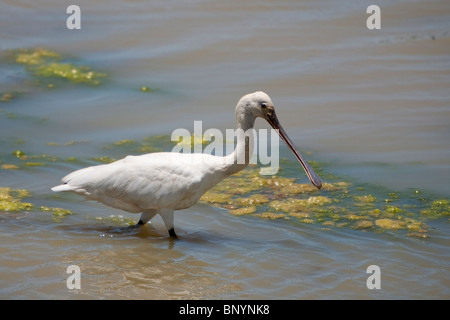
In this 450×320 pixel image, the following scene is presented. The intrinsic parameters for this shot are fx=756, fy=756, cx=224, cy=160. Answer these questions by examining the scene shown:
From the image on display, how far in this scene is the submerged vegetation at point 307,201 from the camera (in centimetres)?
771

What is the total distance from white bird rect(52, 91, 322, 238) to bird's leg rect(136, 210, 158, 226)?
0.10 metres

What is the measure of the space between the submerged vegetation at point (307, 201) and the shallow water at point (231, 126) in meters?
0.07

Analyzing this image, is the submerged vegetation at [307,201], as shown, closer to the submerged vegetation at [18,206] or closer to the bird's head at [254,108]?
the submerged vegetation at [18,206]

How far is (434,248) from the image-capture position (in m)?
7.11

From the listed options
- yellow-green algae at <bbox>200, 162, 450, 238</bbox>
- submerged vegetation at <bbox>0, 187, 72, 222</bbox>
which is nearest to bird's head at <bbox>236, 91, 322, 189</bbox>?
yellow-green algae at <bbox>200, 162, 450, 238</bbox>

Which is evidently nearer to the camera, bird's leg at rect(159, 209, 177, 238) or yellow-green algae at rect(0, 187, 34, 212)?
bird's leg at rect(159, 209, 177, 238)

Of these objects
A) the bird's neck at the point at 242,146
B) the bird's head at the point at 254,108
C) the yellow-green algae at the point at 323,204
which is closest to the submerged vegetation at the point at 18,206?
the yellow-green algae at the point at 323,204

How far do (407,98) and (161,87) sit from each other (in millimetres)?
3652

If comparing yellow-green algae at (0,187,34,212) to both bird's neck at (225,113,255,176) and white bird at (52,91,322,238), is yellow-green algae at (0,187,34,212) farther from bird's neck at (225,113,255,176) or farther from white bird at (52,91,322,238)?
bird's neck at (225,113,255,176)

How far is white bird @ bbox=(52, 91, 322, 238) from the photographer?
709cm
